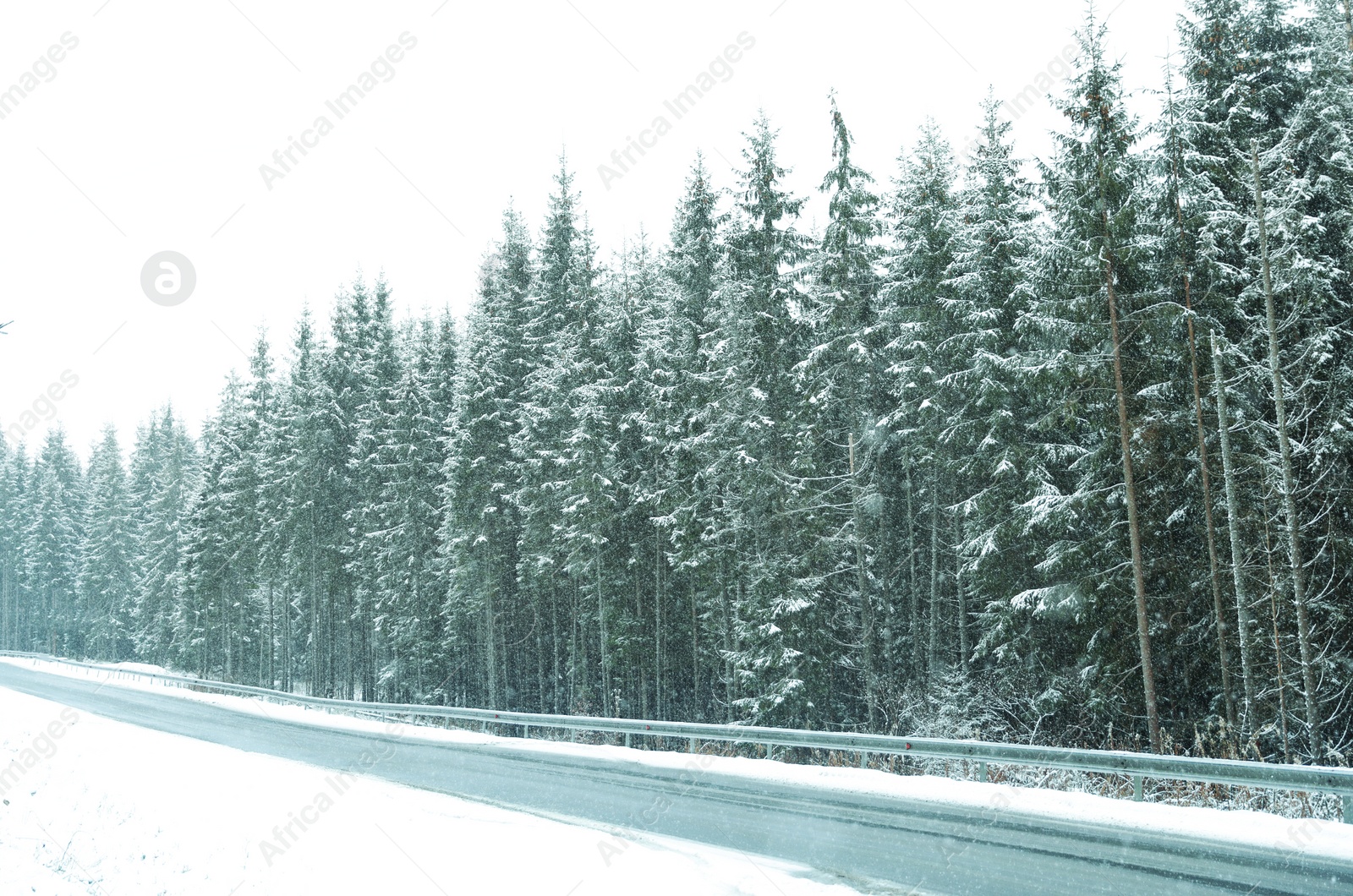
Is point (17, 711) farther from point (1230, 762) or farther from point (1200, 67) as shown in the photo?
point (1200, 67)

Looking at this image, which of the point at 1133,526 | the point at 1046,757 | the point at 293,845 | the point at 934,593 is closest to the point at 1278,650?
the point at 1133,526

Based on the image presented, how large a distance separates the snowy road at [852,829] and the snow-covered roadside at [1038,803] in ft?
0.78

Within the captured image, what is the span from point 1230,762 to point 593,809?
8.64 m

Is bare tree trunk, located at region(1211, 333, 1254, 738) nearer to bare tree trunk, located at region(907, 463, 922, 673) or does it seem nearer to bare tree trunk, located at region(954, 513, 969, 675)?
bare tree trunk, located at region(954, 513, 969, 675)

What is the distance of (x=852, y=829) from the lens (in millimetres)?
11000

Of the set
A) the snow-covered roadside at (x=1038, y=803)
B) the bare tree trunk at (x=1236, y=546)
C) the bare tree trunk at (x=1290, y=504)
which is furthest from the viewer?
the bare tree trunk at (x=1236, y=546)

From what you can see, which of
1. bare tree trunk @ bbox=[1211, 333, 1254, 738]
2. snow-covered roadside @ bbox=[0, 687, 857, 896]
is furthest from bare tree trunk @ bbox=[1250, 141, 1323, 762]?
snow-covered roadside @ bbox=[0, 687, 857, 896]

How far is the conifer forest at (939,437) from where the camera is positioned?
650 inches

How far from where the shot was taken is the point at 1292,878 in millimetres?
8148

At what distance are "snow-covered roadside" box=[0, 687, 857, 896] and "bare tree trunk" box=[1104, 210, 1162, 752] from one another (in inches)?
410

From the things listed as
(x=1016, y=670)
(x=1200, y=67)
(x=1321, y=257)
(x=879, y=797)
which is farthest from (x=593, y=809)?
(x=1200, y=67)

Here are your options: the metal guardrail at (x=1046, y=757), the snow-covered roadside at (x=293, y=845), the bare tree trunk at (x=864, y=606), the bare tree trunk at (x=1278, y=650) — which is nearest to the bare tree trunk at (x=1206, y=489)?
the bare tree trunk at (x=1278, y=650)

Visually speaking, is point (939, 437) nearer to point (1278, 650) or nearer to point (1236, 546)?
point (1236, 546)

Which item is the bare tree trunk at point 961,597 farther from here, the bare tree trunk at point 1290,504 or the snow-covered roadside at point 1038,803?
the snow-covered roadside at point 1038,803
